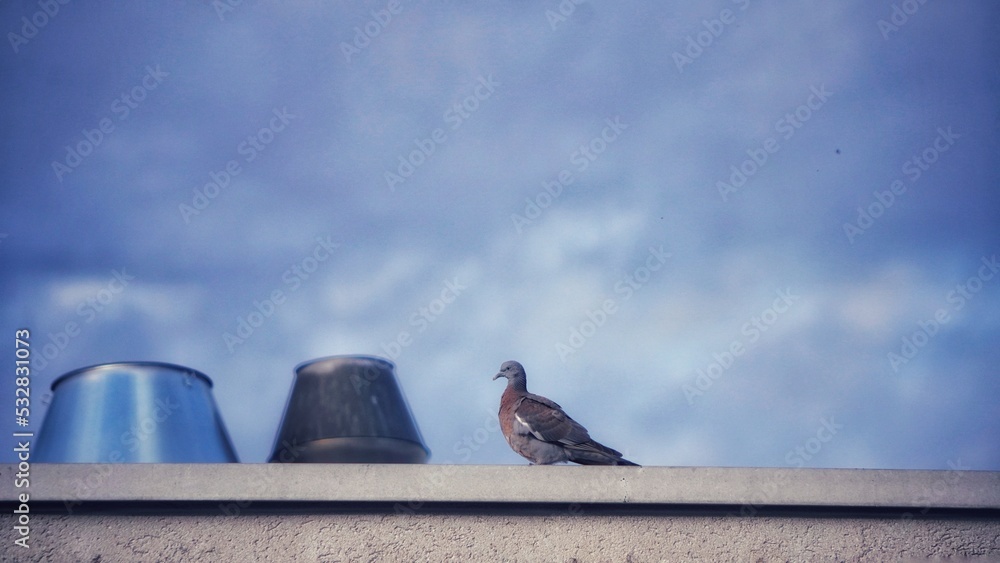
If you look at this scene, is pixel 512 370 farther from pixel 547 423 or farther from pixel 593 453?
pixel 593 453

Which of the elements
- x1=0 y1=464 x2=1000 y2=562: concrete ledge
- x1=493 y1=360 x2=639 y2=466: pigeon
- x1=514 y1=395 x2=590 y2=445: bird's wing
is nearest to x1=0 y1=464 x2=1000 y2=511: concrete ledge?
x1=0 y1=464 x2=1000 y2=562: concrete ledge

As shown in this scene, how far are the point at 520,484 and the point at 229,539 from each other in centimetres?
92

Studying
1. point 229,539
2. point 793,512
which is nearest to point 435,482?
point 229,539

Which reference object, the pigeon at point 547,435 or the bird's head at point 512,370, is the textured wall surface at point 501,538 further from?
the bird's head at point 512,370

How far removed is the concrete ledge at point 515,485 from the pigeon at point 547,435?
4.09 ft

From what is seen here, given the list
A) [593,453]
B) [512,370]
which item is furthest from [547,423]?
[512,370]

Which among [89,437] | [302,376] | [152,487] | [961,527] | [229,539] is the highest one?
[302,376]

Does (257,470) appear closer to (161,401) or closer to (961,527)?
(161,401)

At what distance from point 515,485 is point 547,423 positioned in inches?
59.5

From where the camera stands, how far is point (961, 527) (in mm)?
2807

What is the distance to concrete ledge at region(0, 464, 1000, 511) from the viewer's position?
2.66m

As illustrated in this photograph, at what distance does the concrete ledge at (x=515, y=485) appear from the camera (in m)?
2.66

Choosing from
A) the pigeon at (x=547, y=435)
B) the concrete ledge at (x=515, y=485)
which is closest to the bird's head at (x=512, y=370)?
the pigeon at (x=547, y=435)

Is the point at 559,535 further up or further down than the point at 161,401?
further down
